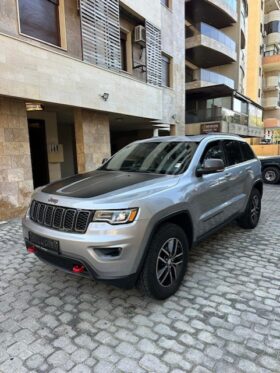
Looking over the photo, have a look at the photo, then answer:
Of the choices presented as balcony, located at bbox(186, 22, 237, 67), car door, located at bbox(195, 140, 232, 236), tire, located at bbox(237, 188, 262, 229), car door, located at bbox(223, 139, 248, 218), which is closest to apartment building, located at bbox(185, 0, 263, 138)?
balcony, located at bbox(186, 22, 237, 67)

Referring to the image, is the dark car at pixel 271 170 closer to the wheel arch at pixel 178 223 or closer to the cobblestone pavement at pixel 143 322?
the cobblestone pavement at pixel 143 322

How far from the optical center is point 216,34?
72.0ft

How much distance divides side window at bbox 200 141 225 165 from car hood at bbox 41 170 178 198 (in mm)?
864

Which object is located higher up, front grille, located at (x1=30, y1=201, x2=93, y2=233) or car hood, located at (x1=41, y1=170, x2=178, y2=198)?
car hood, located at (x1=41, y1=170, x2=178, y2=198)

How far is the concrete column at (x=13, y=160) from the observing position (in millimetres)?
6422

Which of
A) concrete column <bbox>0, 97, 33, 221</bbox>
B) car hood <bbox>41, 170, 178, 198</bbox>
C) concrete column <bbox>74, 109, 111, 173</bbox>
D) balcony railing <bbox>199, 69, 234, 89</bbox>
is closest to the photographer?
car hood <bbox>41, 170, 178, 198</bbox>

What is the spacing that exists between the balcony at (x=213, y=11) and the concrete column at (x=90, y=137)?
1673cm

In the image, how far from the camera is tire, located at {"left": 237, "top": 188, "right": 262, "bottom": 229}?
514 cm

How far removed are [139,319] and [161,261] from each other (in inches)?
23.6

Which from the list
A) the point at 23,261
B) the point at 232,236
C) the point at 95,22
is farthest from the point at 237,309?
the point at 95,22

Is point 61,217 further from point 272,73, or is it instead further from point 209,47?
point 272,73

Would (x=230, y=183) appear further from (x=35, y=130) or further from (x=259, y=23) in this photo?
(x=259, y=23)

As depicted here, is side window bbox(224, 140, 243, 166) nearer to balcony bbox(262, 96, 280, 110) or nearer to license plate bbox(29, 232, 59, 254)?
license plate bbox(29, 232, 59, 254)

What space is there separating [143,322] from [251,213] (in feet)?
11.3
